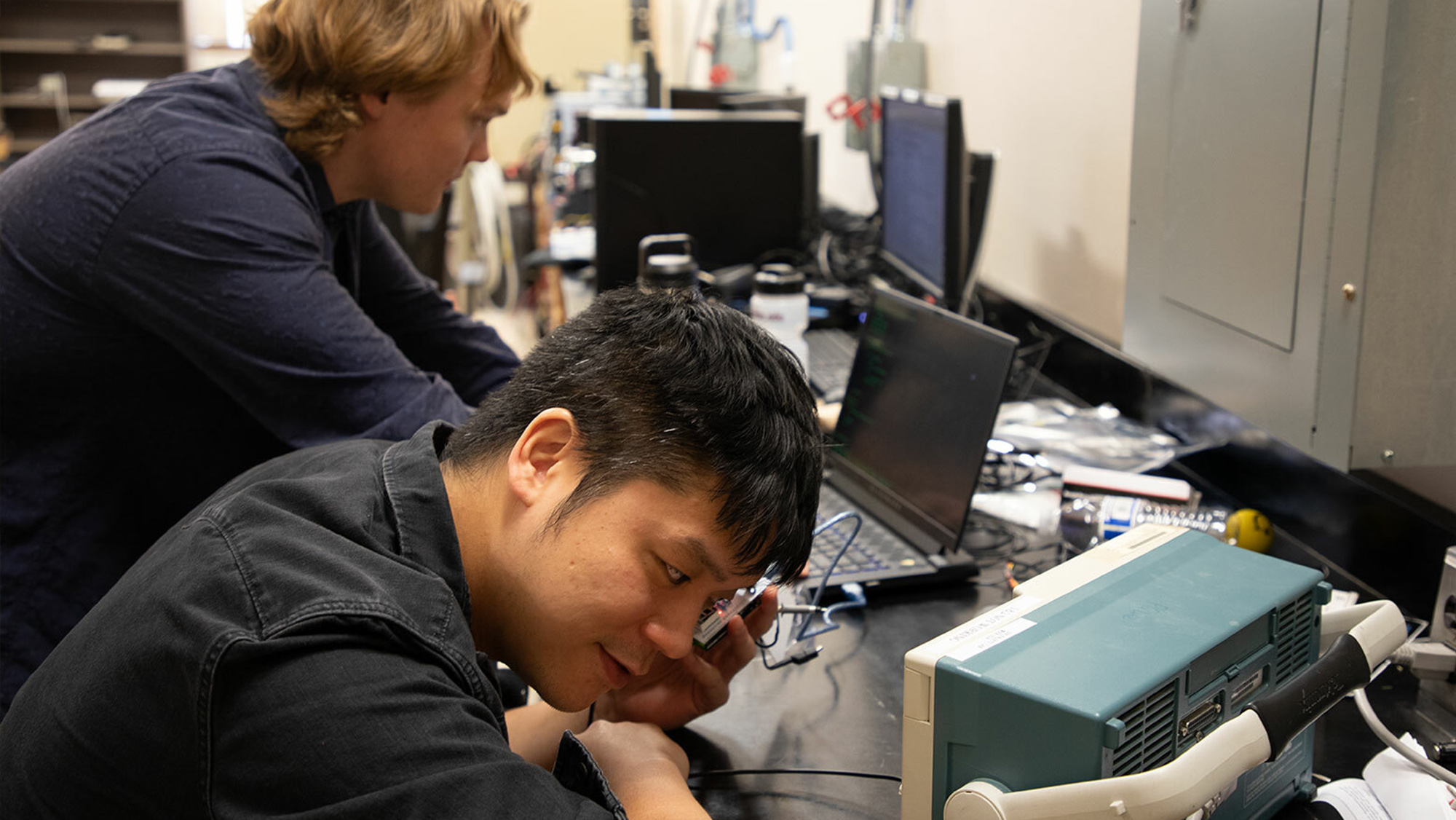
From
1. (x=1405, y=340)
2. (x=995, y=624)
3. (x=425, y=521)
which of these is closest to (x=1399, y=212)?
(x=1405, y=340)

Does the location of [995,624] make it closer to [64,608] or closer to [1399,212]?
[1399,212]

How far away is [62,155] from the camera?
4.26 ft

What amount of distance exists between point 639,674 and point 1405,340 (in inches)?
29.6

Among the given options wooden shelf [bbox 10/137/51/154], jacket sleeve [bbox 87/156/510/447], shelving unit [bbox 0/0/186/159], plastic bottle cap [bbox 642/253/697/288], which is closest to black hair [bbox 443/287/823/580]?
jacket sleeve [bbox 87/156/510/447]

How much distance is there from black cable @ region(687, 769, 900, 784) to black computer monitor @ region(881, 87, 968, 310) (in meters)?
1.28

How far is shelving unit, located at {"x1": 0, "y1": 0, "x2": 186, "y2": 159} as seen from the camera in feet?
22.5

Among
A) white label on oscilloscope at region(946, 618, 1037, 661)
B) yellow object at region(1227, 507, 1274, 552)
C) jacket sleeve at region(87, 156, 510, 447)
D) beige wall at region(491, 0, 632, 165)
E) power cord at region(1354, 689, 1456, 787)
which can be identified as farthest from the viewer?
beige wall at region(491, 0, 632, 165)

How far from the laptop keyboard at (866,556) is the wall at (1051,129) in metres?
0.78

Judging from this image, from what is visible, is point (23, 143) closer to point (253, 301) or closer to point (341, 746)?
point (253, 301)

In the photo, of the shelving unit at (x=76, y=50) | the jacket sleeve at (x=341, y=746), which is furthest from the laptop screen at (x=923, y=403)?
the shelving unit at (x=76, y=50)

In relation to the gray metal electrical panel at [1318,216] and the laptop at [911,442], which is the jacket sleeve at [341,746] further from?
the gray metal electrical panel at [1318,216]

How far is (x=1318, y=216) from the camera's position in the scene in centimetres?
→ 109

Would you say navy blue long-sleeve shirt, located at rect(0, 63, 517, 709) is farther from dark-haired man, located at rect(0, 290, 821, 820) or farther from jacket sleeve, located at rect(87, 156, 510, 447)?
dark-haired man, located at rect(0, 290, 821, 820)

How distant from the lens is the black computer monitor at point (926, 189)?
2064 millimetres
